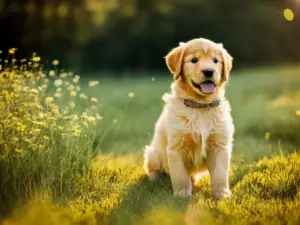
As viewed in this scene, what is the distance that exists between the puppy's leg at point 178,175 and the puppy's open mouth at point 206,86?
63cm

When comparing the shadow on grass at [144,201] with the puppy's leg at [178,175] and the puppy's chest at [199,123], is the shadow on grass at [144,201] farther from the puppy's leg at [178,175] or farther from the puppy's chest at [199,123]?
the puppy's chest at [199,123]

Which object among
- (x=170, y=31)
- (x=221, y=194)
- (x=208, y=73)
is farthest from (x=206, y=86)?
(x=170, y=31)

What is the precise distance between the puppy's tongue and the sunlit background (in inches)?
31.7

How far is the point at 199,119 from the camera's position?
168 inches

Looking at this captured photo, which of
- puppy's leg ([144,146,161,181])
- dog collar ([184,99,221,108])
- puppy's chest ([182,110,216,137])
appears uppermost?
dog collar ([184,99,221,108])

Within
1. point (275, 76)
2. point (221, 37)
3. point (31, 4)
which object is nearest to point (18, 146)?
point (31, 4)

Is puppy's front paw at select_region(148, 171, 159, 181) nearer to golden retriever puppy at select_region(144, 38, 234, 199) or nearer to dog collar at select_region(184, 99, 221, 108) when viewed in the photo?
golden retriever puppy at select_region(144, 38, 234, 199)

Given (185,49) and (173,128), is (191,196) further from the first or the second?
(185,49)

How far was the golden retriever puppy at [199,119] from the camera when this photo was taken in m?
4.20

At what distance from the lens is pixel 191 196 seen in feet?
13.6

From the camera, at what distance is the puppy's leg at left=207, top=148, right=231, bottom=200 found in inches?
165

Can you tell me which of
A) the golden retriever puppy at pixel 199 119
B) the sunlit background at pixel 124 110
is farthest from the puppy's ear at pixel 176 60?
the sunlit background at pixel 124 110

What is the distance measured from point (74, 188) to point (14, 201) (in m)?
0.73

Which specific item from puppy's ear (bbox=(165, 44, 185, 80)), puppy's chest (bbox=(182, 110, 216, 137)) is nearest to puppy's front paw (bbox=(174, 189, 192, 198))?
puppy's chest (bbox=(182, 110, 216, 137))
